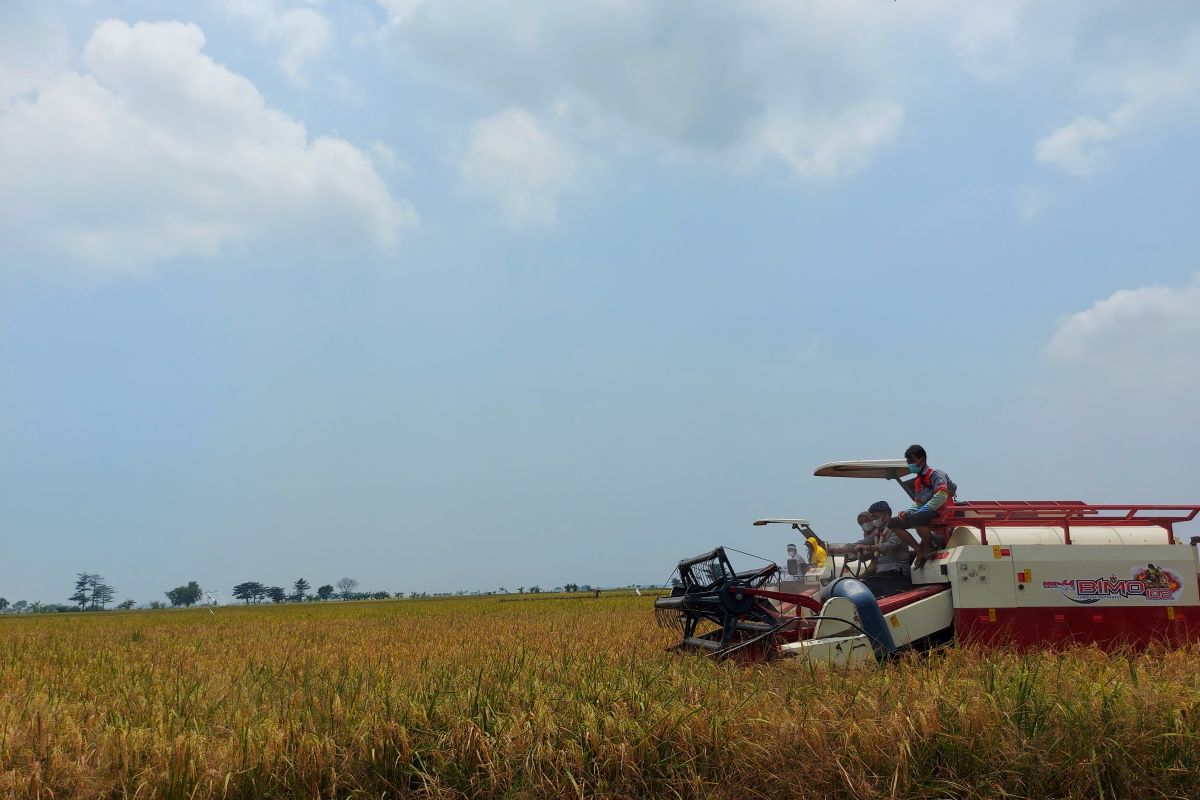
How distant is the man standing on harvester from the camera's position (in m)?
9.80

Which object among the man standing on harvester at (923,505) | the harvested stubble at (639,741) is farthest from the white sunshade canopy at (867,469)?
the harvested stubble at (639,741)

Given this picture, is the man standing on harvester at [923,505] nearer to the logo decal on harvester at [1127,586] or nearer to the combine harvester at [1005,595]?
the combine harvester at [1005,595]

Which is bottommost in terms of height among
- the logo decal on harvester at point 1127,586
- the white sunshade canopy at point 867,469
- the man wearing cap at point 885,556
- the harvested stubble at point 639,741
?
the harvested stubble at point 639,741

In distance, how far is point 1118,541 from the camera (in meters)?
9.58

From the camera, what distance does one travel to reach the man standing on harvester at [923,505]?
386 inches

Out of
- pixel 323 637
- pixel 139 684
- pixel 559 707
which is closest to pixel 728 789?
pixel 559 707

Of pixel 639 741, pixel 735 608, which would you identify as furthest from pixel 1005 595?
pixel 639 741

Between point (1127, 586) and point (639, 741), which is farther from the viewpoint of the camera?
point (1127, 586)

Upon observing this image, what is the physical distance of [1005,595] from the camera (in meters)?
9.13

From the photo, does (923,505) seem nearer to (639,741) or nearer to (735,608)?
(735,608)

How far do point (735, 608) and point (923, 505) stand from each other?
2.60 m

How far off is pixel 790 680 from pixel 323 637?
43.4 ft

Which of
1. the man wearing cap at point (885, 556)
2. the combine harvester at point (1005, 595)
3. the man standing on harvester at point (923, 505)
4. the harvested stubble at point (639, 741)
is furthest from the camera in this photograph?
the man wearing cap at point (885, 556)

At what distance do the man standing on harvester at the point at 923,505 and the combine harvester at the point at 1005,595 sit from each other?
157 millimetres
